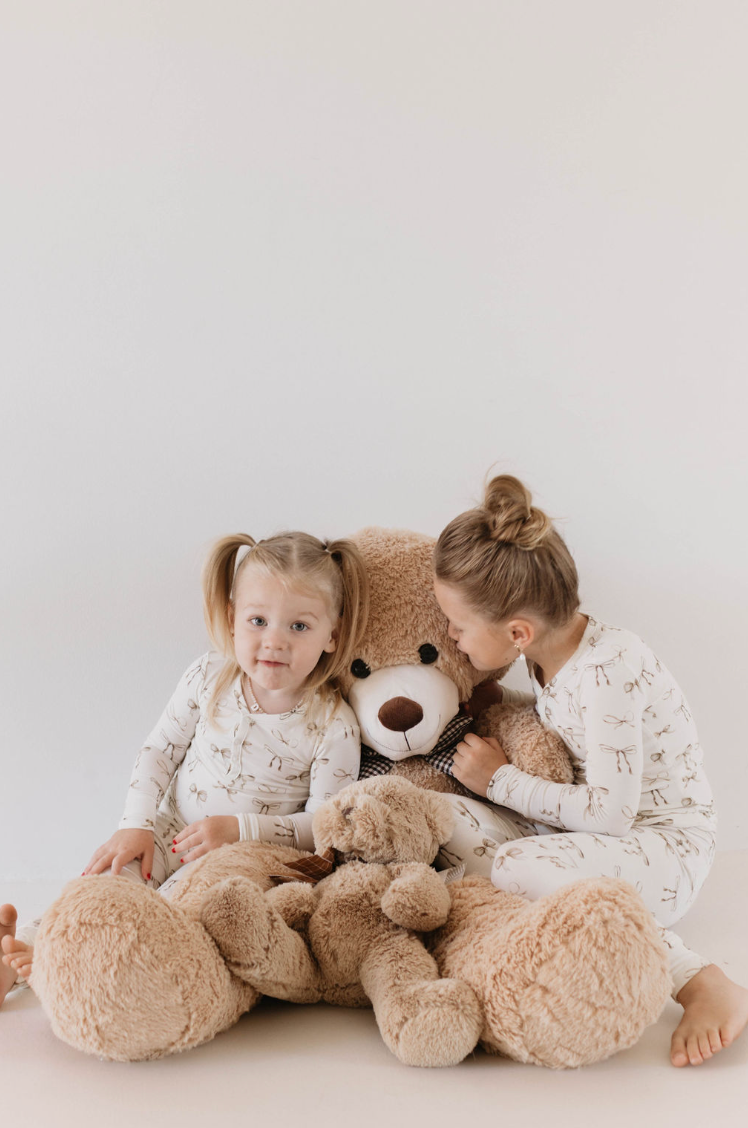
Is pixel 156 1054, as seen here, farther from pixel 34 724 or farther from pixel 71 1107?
pixel 34 724

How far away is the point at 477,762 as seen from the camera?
4.36 feet

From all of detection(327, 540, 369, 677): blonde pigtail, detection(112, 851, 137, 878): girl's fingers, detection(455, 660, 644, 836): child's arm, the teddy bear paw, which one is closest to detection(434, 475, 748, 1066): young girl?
detection(455, 660, 644, 836): child's arm

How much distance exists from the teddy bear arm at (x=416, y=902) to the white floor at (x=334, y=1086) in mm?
117

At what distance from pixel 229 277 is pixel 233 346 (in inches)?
4.2

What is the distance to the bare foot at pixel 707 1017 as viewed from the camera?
3.13 feet

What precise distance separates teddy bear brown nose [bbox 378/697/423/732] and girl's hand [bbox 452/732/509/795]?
0.31ft

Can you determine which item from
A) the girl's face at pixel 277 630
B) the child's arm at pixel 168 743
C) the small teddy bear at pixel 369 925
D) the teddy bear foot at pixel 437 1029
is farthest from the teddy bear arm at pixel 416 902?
the child's arm at pixel 168 743

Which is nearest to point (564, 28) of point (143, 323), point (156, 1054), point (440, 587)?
point (143, 323)

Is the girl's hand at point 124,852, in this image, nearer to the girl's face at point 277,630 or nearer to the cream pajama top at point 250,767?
the cream pajama top at point 250,767

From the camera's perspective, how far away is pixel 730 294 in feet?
5.28

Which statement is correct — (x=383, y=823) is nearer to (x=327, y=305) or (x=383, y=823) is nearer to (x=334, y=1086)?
(x=334, y=1086)

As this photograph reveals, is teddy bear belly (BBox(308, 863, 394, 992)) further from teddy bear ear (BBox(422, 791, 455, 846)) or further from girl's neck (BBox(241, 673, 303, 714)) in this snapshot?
girl's neck (BBox(241, 673, 303, 714))

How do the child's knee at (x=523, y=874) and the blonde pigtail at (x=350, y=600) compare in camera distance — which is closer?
the child's knee at (x=523, y=874)

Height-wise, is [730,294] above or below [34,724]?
above
